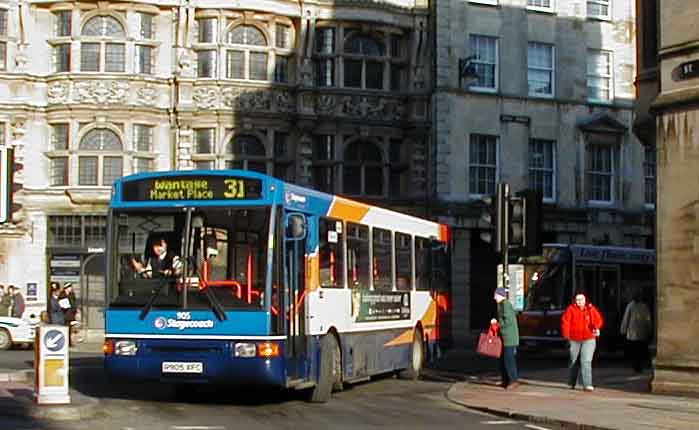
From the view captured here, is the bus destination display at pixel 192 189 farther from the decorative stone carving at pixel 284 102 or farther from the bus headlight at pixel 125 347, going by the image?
the decorative stone carving at pixel 284 102

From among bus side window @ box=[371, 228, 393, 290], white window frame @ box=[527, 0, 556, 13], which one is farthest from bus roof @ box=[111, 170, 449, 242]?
white window frame @ box=[527, 0, 556, 13]

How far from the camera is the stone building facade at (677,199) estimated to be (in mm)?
19891

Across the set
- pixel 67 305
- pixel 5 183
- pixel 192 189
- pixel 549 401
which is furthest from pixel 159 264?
pixel 67 305

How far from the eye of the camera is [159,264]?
17.2 metres

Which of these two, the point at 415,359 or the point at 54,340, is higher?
the point at 54,340

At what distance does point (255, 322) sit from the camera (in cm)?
1689

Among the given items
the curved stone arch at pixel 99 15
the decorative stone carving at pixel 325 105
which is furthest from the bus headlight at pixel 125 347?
the decorative stone carving at pixel 325 105

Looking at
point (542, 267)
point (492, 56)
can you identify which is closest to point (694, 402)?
point (542, 267)

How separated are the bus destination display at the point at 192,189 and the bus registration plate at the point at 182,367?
2.27 meters

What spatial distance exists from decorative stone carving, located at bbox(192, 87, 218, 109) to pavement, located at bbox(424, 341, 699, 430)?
16.5m

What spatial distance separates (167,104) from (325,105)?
5404 mm

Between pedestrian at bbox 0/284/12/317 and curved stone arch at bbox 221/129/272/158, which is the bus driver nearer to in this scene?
pedestrian at bbox 0/284/12/317

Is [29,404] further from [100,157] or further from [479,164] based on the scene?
[479,164]

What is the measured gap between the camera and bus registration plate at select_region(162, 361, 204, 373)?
1714 centimetres
